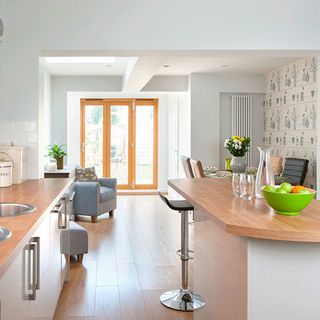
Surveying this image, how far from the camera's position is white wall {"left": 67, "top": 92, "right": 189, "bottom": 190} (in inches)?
403

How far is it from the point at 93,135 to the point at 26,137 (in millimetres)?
6903

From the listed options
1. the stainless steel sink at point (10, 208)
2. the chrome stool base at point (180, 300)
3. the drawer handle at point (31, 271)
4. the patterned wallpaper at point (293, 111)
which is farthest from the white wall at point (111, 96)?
the drawer handle at point (31, 271)

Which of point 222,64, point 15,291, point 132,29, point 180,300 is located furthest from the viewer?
point 222,64

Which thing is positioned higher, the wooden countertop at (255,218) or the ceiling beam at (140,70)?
the ceiling beam at (140,70)

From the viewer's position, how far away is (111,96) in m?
10.4

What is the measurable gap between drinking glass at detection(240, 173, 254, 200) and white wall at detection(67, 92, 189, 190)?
25.0 ft

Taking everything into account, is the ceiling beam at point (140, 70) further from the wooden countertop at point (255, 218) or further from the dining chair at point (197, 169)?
the wooden countertop at point (255, 218)

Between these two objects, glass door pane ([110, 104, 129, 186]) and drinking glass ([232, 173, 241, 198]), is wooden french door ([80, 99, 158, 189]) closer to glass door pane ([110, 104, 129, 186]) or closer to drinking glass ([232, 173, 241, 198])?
glass door pane ([110, 104, 129, 186])

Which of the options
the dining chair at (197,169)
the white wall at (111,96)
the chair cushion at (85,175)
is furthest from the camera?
the white wall at (111,96)

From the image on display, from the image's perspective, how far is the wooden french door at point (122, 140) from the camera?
10.7 m

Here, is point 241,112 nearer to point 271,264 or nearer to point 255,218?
point 255,218

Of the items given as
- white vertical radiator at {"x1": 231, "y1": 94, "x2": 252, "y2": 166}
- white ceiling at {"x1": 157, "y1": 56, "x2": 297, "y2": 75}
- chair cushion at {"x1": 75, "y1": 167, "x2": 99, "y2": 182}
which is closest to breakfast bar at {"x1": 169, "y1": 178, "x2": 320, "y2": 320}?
white ceiling at {"x1": 157, "y1": 56, "x2": 297, "y2": 75}

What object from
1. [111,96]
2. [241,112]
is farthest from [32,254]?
[111,96]

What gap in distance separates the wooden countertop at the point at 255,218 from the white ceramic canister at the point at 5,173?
4.39 feet
